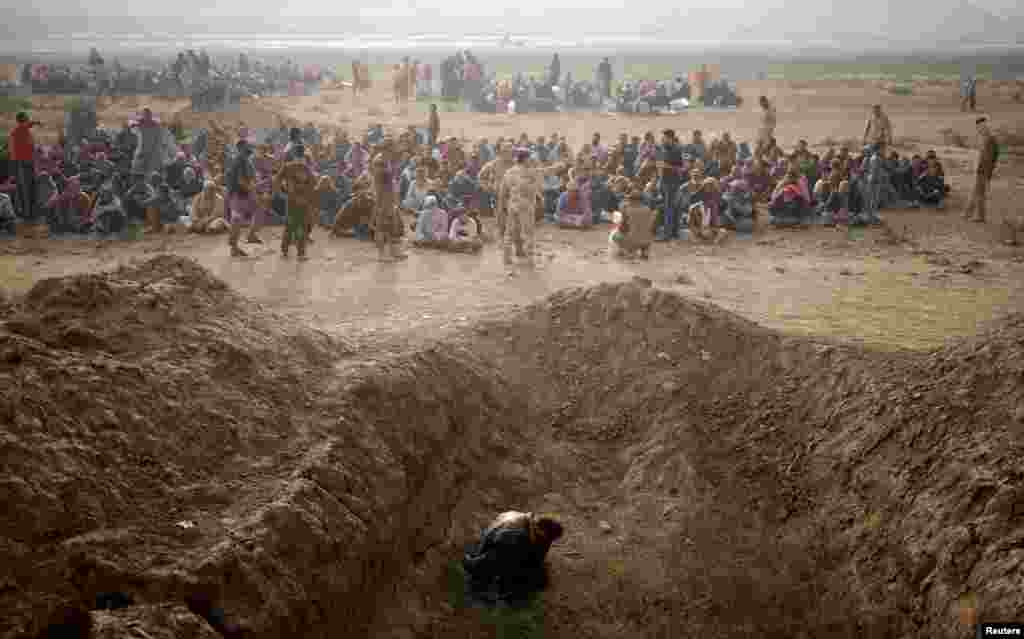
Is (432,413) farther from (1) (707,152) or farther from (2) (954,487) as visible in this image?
(1) (707,152)

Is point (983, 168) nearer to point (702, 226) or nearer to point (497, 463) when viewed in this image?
point (702, 226)

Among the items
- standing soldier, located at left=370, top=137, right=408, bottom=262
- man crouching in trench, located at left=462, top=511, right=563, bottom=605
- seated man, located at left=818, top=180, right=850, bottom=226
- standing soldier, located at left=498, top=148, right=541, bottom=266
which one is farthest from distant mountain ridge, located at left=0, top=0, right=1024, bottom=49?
man crouching in trench, located at left=462, top=511, right=563, bottom=605

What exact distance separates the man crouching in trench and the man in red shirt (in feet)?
43.1

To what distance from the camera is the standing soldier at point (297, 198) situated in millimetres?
14086

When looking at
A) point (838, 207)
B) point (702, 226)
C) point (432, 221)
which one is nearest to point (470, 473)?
point (432, 221)

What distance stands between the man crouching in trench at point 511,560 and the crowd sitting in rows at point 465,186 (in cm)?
947

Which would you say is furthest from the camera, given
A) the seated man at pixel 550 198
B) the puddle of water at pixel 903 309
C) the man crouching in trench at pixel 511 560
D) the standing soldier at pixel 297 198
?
the seated man at pixel 550 198

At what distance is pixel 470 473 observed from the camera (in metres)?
8.12

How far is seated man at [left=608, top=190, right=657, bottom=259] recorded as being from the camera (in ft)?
51.4

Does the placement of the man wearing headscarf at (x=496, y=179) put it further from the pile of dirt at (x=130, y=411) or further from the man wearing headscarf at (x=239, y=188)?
the pile of dirt at (x=130, y=411)

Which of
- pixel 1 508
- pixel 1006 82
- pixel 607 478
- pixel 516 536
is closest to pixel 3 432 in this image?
pixel 1 508

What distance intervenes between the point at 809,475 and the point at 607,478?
1.75 meters

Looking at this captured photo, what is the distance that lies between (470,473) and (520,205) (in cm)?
720

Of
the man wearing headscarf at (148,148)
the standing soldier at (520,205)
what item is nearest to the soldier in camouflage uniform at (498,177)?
the standing soldier at (520,205)
